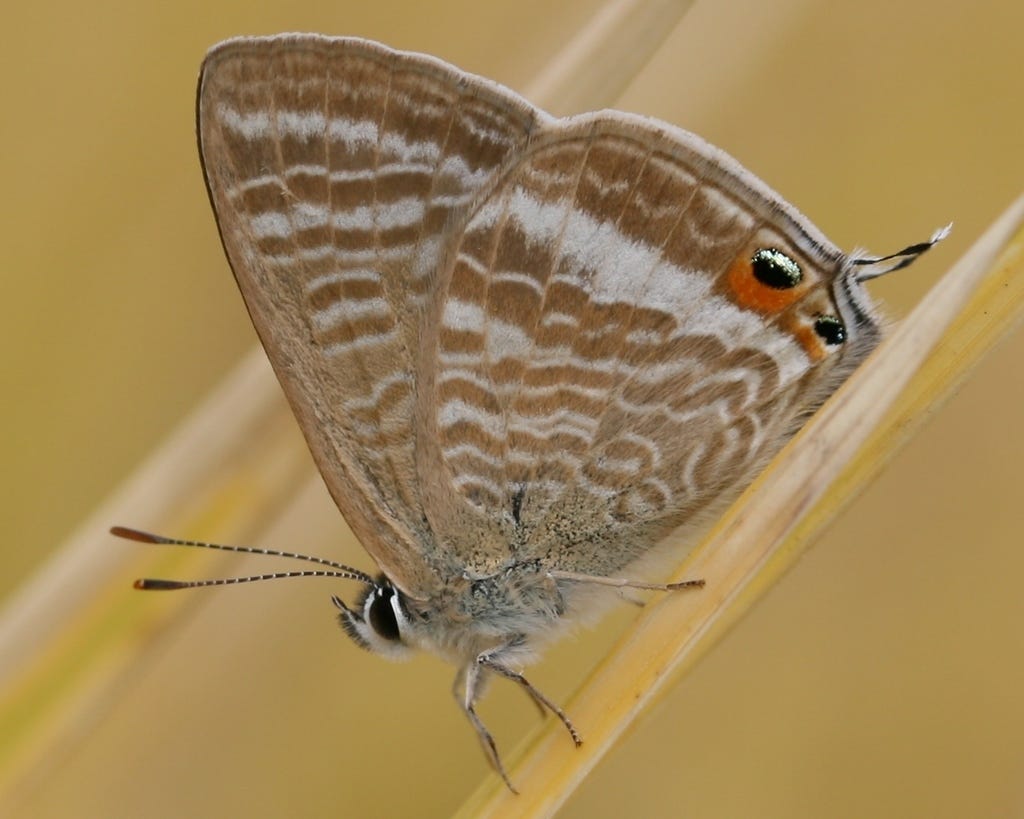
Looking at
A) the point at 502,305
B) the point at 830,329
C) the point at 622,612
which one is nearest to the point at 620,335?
the point at 502,305

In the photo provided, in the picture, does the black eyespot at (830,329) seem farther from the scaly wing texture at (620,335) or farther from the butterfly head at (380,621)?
the butterfly head at (380,621)

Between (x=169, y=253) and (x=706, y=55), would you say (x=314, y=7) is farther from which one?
(x=706, y=55)

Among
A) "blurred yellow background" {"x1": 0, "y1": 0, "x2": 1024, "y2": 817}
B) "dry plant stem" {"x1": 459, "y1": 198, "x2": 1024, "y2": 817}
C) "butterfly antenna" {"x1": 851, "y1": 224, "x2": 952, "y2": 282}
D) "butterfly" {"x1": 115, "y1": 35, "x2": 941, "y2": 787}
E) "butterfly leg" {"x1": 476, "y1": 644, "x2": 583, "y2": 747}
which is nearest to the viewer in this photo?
"dry plant stem" {"x1": 459, "y1": 198, "x2": 1024, "y2": 817}

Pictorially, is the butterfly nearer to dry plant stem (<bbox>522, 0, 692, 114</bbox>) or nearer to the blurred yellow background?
dry plant stem (<bbox>522, 0, 692, 114</bbox>)

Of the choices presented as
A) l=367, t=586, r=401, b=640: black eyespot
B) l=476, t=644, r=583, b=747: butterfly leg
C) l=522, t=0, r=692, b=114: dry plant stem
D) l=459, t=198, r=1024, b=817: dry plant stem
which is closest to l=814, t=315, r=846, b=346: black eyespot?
l=459, t=198, r=1024, b=817: dry plant stem

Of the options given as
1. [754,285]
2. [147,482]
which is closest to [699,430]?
[754,285]

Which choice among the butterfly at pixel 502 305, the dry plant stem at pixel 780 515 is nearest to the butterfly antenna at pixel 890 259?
the butterfly at pixel 502 305

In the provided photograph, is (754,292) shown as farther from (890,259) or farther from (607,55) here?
(607,55)
